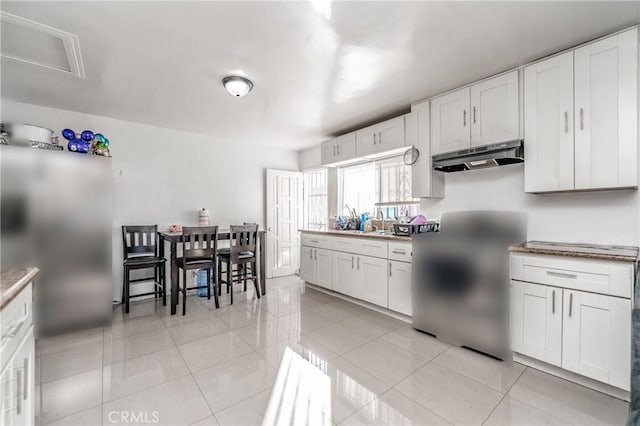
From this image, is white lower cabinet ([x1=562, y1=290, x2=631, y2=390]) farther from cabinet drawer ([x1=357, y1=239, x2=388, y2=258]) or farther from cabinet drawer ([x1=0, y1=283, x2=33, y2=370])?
cabinet drawer ([x1=0, y1=283, x2=33, y2=370])

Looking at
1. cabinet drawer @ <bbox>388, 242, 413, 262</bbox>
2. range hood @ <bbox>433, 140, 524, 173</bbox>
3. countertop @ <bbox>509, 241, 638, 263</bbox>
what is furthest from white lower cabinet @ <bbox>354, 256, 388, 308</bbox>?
Result: countertop @ <bbox>509, 241, 638, 263</bbox>

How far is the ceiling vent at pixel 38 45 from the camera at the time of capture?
1.86 meters

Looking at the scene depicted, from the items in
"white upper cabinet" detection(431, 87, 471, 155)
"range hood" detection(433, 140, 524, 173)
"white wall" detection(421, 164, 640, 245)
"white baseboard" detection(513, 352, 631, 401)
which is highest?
"white upper cabinet" detection(431, 87, 471, 155)

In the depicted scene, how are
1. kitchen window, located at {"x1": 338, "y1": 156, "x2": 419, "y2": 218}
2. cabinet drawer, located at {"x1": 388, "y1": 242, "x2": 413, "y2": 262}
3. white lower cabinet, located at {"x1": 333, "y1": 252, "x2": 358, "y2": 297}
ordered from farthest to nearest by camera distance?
1. kitchen window, located at {"x1": 338, "y1": 156, "x2": 419, "y2": 218}
2. white lower cabinet, located at {"x1": 333, "y1": 252, "x2": 358, "y2": 297}
3. cabinet drawer, located at {"x1": 388, "y1": 242, "x2": 413, "y2": 262}

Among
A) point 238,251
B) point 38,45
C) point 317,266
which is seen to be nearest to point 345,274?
point 317,266

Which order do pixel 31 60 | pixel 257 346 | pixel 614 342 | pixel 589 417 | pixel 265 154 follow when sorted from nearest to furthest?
pixel 589 417 < pixel 614 342 < pixel 31 60 < pixel 257 346 < pixel 265 154

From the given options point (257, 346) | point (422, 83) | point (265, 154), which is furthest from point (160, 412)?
point (265, 154)

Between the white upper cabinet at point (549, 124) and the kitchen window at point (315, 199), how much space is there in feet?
10.2

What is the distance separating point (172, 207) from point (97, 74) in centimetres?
199

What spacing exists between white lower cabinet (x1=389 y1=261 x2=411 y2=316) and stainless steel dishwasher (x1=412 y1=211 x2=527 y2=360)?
0.09 metres

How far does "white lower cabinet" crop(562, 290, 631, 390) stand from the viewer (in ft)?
5.70

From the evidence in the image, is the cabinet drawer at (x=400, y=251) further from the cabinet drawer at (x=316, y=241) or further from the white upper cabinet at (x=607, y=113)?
the white upper cabinet at (x=607, y=113)

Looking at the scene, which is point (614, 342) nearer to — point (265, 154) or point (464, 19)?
point (464, 19)

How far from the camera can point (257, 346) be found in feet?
8.18
